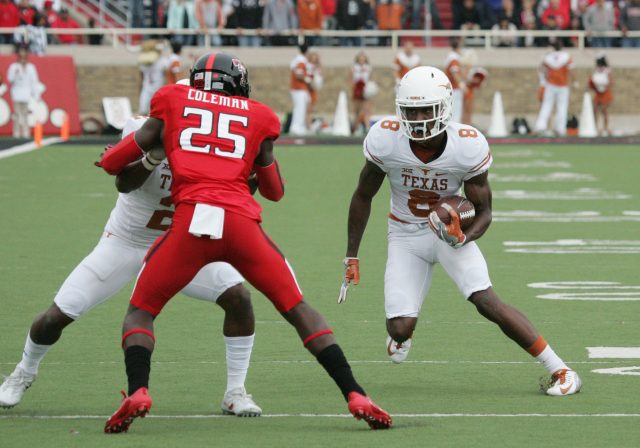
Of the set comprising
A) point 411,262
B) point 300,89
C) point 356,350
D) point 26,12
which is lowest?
point 300,89

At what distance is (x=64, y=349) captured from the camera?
857cm

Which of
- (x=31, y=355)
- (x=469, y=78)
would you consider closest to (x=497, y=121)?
(x=469, y=78)

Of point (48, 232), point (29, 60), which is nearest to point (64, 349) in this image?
point (48, 232)

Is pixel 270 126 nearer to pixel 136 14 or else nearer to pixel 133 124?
pixel 133 124

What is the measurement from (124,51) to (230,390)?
25488 mm

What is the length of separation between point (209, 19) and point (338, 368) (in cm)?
2529

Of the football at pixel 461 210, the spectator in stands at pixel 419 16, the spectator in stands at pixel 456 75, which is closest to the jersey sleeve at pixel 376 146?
the football at pixel 461 210

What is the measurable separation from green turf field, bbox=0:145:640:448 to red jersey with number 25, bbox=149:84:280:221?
1.05m

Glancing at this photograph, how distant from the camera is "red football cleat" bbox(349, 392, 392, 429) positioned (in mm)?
6172

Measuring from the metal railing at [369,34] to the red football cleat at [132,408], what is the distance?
81.2ft

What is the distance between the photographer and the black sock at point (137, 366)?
6.10m

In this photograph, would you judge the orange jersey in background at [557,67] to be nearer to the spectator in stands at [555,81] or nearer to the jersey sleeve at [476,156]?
the spectator in stands at [555,81]

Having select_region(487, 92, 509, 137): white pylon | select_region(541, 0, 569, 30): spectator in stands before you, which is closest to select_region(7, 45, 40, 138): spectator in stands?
select_region(487, 92, 509, 137): white pylon

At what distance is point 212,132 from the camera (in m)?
6.30
